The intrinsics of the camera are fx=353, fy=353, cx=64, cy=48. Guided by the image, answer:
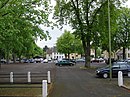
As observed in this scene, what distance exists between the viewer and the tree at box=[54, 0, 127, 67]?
5524 cm

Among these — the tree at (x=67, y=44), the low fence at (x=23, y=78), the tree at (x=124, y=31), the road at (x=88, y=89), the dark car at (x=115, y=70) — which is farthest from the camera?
the tree at (x=67, y=44)

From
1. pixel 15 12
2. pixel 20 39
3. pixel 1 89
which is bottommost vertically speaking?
pixel 1 89

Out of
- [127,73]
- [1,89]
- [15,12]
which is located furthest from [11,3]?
[127,73]

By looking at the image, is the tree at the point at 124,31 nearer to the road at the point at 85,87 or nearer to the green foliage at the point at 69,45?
the green foliage at the point at 69,45

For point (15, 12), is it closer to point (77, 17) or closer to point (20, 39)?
point (20, 39)

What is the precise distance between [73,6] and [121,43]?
24871 millimetres

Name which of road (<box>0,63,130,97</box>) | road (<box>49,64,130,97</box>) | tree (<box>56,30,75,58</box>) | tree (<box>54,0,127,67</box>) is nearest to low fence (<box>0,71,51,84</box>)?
road (<box>0,63,130,97</box>)

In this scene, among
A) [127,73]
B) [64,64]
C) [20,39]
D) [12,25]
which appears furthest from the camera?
[64,64]

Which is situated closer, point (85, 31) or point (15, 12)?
point (15, 12)

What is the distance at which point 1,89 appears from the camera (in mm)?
21766

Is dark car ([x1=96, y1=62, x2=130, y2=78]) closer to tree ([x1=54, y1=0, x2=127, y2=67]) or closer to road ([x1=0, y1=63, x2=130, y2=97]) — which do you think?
road ([x1=0, y1=63, x2=130, y2=97])

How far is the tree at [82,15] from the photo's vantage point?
181 feet

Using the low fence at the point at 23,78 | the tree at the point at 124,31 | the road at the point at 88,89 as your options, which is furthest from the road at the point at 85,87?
the tree at the point at 124,31

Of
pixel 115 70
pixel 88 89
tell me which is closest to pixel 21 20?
pixel 88 89
